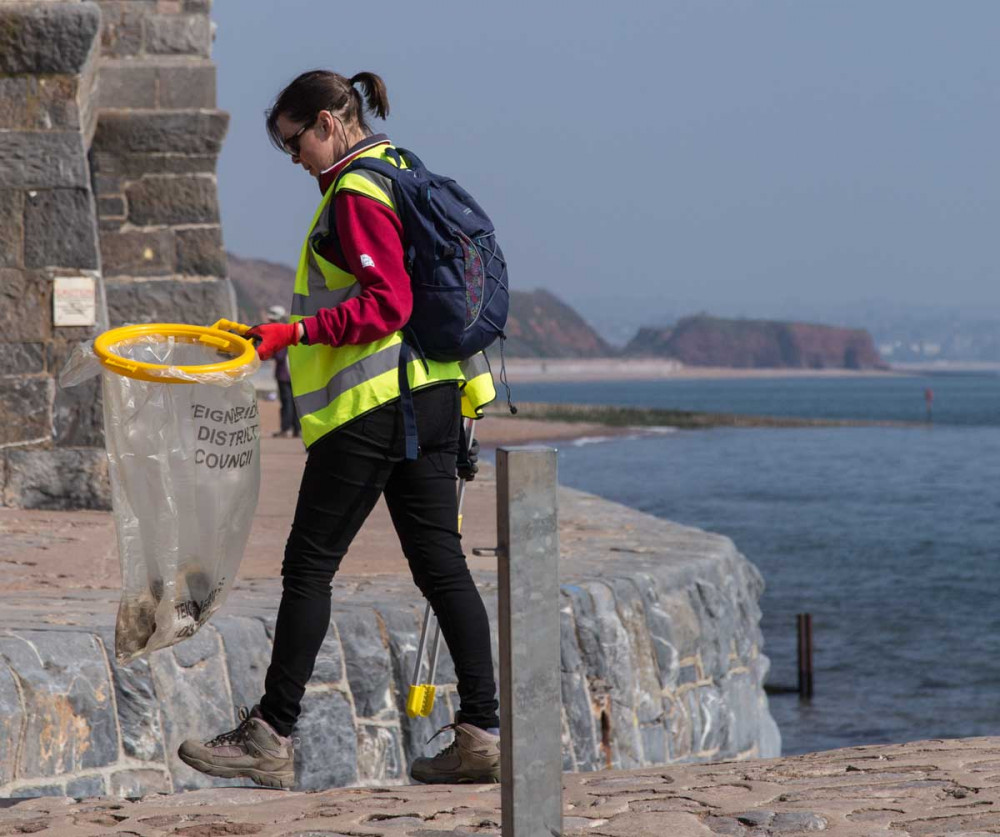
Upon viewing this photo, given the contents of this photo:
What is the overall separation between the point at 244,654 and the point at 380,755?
0.75 m

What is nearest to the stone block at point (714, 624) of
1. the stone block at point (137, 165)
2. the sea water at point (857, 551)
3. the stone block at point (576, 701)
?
the stone block at point (576, 701)

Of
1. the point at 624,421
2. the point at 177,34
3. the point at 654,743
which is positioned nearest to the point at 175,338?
the point at 654,743

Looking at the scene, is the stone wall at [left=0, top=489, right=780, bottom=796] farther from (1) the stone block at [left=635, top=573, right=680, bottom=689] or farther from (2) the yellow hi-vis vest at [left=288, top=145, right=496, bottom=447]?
(2) the yellow hi-vis vest at [left=288, top=145, right=496, bottom=447]

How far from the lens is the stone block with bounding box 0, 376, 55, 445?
7742 millimetres

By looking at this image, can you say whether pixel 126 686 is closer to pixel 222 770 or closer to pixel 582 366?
pixel 222 770

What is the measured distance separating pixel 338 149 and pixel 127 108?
7.83m

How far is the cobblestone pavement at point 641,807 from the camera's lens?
3234mm

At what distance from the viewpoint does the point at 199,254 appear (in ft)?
35.9

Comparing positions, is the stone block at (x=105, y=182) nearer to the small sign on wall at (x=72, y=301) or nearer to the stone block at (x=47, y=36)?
the stone block at (x=47, y=36)

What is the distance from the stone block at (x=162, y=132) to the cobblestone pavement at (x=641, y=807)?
7857 millimetres

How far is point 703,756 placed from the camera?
23.4 feet

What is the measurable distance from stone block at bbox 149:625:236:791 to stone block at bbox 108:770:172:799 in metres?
0.06

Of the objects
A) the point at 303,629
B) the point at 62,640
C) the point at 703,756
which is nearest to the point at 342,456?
the point at 303,629

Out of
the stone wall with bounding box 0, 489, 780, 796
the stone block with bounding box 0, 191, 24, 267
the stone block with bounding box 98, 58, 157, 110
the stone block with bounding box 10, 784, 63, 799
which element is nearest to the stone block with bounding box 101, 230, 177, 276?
the stone block with bounding box 98, 58, 157, 110
